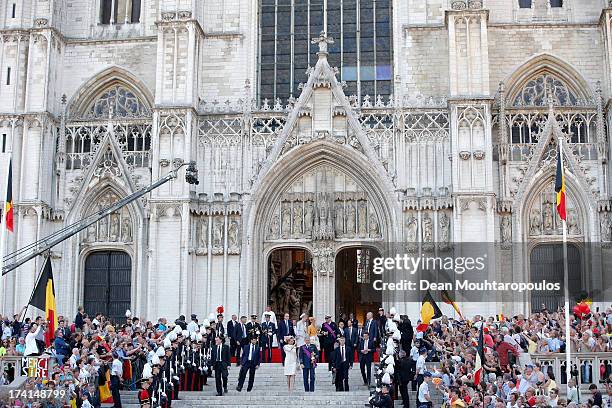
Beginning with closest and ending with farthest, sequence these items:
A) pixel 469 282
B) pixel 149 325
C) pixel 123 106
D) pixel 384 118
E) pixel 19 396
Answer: pixel 19 396 < pixel 149 325 < pixel 469 282 < pixel 384 118 < pixel 123 106

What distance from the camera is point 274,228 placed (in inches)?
1312

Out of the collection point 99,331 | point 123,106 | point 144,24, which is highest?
point 144,24

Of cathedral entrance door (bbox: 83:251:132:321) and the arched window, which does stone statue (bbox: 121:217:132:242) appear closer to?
cathedral entrance door (bbox: 83:251:132:321)

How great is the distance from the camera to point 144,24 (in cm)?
3575

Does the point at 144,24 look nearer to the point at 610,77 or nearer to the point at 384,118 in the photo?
the point at 384,118

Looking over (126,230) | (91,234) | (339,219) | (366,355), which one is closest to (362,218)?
(339,219)

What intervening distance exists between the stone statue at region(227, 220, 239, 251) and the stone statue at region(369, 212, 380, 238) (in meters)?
4.69

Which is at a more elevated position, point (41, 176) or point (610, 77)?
point (610, 77)

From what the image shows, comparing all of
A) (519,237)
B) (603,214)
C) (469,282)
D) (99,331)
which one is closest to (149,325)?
(99,331)

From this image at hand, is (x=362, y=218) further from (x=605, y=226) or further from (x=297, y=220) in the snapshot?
(x=605, y=226)

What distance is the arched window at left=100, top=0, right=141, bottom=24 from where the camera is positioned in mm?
36259

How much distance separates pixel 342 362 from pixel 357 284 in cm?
1730

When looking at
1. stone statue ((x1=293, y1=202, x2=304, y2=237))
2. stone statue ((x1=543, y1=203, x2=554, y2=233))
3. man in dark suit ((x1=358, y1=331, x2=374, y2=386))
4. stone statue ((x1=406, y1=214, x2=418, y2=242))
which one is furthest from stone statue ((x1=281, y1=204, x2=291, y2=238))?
stone statue ((x1=543, y1=203, x2=554, y2=233))

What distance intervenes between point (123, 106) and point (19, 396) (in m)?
15.9
